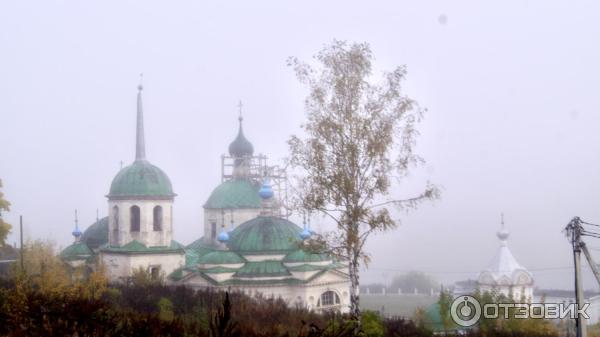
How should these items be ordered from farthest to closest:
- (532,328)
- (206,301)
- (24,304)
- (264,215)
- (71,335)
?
(264,215) < (206,301) < (532,328) < (24,304) < (71,335)

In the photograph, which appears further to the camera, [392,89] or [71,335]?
[392,89]

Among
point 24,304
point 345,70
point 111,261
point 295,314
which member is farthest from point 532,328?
point 111,261

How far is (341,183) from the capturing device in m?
16.5

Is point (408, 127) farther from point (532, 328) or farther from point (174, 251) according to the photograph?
point (174, 251)

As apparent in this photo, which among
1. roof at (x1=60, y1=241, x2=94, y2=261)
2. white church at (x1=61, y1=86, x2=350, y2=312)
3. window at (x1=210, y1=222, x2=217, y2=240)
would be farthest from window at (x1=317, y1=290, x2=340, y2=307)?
roof at (x1=60, y1=241, x2=94, y2=261)

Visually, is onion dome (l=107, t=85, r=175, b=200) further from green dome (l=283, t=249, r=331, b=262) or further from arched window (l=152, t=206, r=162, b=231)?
green dome (l=283, t=249, r=331, b=262)

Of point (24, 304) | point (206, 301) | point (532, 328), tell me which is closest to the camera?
point (24, 304)

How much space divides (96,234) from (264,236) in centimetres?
1242

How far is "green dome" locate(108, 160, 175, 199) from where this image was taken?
34.8 meters

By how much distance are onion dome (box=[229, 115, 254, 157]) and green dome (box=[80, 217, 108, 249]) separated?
9360 mm

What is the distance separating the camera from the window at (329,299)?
32875 millimetres

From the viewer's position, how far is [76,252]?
38.4 m

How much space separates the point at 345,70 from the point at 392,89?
4.14 feet

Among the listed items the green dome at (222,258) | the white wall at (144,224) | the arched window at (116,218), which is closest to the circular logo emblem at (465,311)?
the green dome at (222,258)
